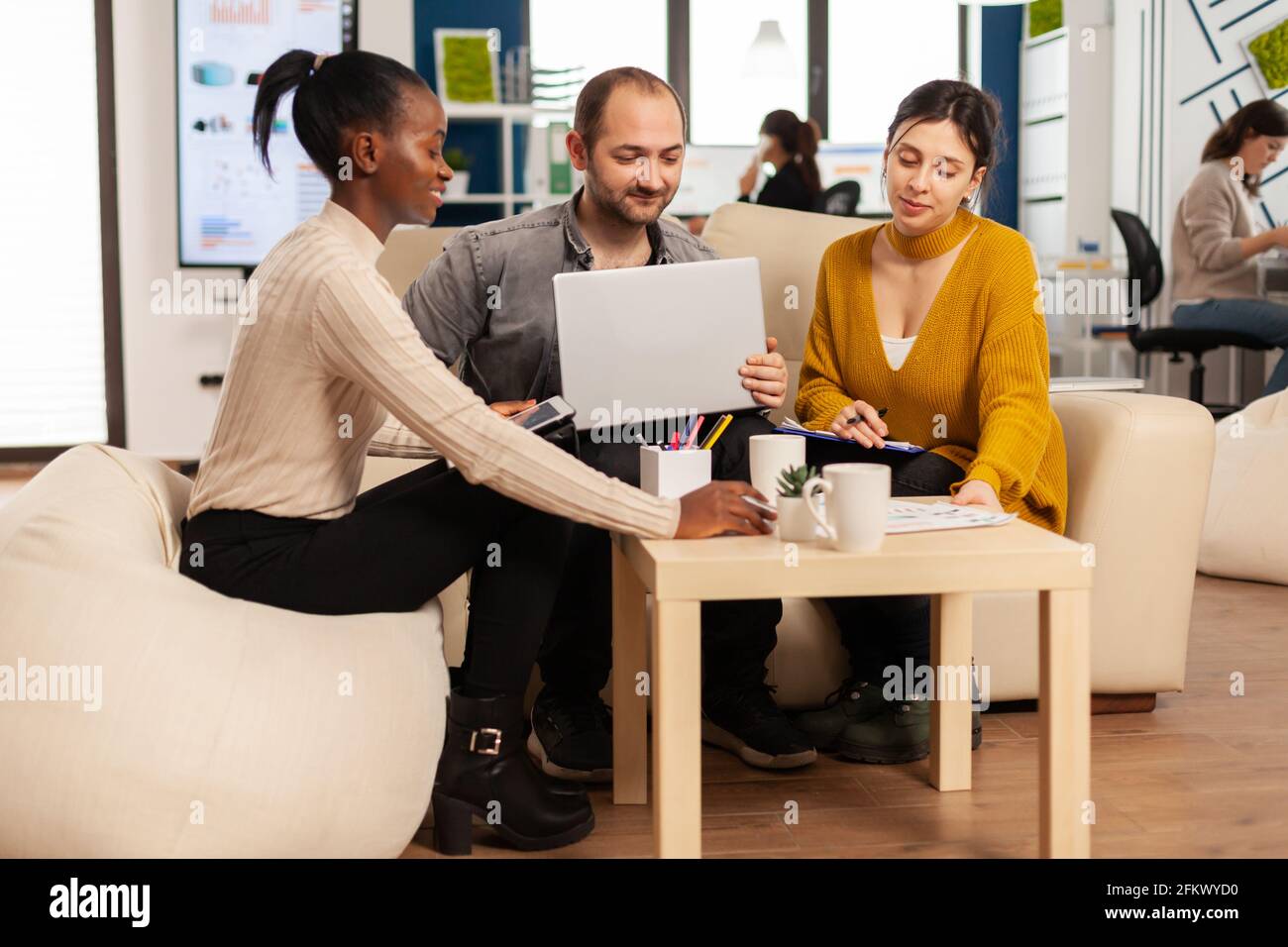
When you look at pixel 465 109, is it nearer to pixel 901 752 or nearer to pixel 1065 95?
pixel 1065 95

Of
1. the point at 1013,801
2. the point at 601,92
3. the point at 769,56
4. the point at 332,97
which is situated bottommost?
the point at 1013,801

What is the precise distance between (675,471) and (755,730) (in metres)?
0.55

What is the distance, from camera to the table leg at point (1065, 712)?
1.46 meters

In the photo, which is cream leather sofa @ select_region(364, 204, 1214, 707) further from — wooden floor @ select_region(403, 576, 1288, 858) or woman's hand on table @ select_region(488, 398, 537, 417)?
woman's hand on table @ select_region(488, 398, 537, 417)

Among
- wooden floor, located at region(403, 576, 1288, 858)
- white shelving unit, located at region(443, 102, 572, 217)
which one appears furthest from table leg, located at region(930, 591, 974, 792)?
white shelving unit, located at region(443, 102, 572, 217)

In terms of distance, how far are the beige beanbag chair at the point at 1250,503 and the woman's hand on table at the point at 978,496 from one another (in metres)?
1.85

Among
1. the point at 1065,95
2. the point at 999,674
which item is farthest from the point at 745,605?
the point at 1065,95

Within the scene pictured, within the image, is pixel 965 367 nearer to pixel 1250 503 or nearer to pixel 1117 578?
pixel 1117 578

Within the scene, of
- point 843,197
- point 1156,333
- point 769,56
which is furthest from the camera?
point 769,56

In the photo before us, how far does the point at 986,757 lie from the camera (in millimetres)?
2113

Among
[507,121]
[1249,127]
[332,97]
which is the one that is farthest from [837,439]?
[507,121]

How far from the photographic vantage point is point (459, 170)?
226 inches

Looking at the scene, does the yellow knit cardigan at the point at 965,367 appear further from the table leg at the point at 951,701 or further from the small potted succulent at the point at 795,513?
the small potted succulent at the point at 795,513

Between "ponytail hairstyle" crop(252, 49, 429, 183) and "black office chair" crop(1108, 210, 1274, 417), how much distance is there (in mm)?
4105
